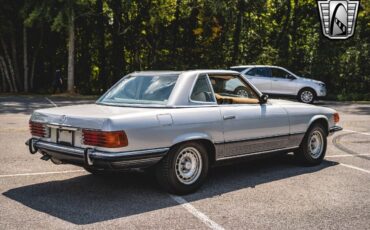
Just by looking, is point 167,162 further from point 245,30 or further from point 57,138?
point 245,30

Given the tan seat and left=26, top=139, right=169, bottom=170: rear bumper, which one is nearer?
left=26, top=139, right=169, bottom=170: rear bumper

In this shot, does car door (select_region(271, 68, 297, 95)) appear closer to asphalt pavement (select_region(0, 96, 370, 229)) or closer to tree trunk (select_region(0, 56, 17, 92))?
asphalt pavement (select_region(0, 96, 370, 229))

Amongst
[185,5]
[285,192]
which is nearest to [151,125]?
[285,192]

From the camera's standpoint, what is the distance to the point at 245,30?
33219mm

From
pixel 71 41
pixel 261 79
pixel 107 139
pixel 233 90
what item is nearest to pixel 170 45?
pixel 71 41

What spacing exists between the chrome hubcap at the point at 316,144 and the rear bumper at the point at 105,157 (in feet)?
10.4

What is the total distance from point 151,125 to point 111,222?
4.05 feet

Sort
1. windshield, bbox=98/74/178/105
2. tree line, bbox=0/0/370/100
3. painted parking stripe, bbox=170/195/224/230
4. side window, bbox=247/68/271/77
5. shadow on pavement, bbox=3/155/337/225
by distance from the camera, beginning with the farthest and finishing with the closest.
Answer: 1. tree line, bbox=0/0/370/100
2. side window, bbox=247/68/271/77
3. windshield, bbox=98/74/178/105
4. shadow on pavement, bbox=3/155/337/225
5. painted parking stripe, bbox=170/195/224/230

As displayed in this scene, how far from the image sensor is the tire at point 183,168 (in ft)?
18.8

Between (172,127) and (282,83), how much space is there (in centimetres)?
1673

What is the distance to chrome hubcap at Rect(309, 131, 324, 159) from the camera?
309 inches

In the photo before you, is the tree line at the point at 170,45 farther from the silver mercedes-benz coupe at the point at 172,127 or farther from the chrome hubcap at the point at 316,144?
the silver mercedes-benz coupe at the point at 172,127

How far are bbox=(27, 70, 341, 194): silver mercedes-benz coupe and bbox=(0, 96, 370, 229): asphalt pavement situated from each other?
0.40m

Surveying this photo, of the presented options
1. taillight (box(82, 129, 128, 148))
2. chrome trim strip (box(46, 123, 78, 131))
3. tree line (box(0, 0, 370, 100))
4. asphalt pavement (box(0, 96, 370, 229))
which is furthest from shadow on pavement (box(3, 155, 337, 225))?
tree line (box(0, 0, 370, 100))
